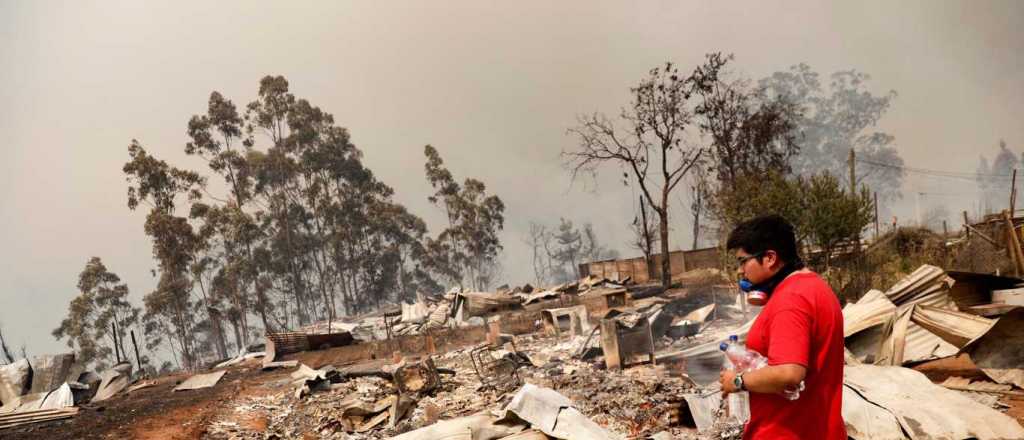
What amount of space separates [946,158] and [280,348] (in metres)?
104

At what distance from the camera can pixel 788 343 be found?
1.85 m

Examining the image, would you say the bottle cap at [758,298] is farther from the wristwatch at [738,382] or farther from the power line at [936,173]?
the power line at [936,173]

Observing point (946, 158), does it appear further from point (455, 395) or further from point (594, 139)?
point (455, 395)

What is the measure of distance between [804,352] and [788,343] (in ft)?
0.17

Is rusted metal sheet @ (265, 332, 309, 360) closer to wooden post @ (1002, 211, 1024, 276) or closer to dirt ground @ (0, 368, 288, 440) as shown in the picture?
dirt ground @ (0, 368, 288, 440)

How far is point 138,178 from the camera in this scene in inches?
1362

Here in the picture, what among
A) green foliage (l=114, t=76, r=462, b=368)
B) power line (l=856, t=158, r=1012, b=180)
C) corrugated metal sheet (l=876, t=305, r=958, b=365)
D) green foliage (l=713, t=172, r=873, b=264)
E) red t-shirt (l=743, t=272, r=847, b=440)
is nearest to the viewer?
red t-shirt (l=743, t=272, r=847, b=440)

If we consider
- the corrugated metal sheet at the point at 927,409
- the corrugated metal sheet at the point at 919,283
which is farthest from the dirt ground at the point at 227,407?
the corrugated metal sheet at the point at 919,283

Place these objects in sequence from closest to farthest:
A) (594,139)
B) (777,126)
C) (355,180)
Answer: (594,139), (777,126), (355,180)

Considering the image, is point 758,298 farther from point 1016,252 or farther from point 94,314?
point 94,314

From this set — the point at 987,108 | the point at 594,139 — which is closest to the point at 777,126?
the point at 594,139

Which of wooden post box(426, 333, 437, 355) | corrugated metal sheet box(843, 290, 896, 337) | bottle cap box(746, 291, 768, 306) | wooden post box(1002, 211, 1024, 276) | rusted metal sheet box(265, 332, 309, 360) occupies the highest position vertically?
bottle cap box(746, 291, 768, 306)

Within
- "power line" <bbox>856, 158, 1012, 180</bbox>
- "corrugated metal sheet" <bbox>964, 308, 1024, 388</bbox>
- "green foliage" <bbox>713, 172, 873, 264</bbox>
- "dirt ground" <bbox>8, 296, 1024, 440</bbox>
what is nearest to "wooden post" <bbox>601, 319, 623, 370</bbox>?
"dirt ground" <bbox>8, 296, 1024, 440</bbox>

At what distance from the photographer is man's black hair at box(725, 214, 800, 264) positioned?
2.08 m
